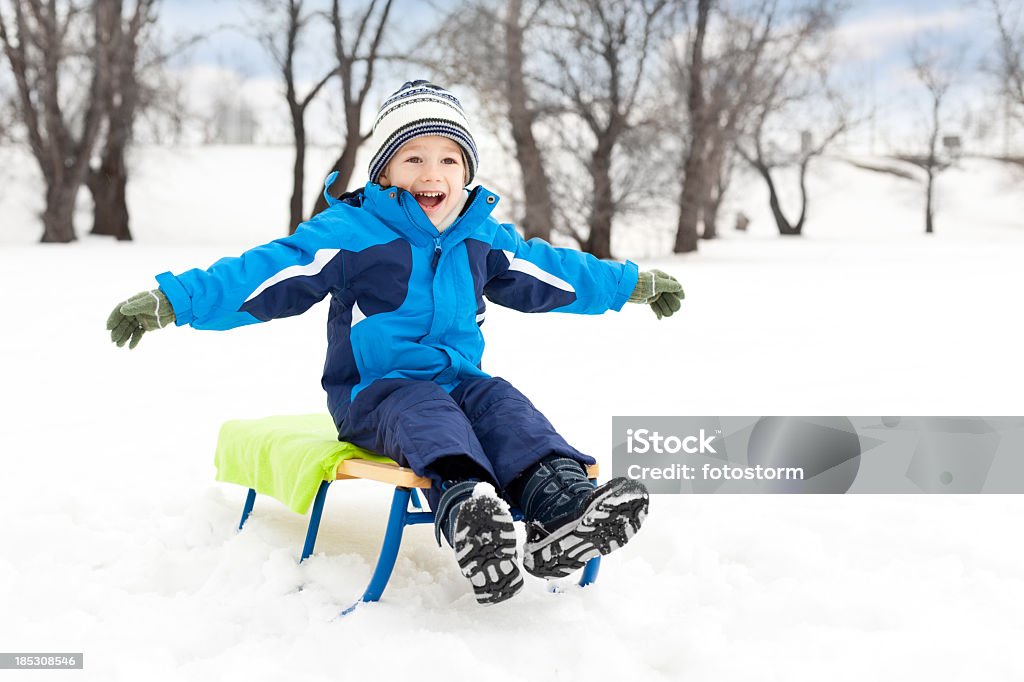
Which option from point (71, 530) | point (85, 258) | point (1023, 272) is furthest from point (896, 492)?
point (85, 258)

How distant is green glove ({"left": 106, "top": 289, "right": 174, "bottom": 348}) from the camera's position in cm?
226

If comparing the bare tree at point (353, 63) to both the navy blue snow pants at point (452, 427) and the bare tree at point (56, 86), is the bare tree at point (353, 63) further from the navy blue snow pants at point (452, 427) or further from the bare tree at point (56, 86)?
the navy blue snow pants at point (452, 427)

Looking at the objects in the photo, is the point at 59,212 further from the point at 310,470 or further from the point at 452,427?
the point at 452,427

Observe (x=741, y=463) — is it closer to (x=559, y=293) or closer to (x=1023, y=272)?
(x=559, y=293)

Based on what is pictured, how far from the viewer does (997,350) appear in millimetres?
6129

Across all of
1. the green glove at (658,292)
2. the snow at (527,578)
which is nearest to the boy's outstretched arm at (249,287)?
the snow at (527,578)

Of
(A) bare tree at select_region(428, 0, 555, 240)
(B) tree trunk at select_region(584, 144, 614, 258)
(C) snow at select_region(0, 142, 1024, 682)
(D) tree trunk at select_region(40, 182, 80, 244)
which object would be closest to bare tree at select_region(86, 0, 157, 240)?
(D) tree trunk at select_region(40, 182, 80, 244)

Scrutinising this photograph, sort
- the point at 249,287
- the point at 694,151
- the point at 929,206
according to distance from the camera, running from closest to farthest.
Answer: the point at 249,287 < the point at 694,151 < the point at 929,206

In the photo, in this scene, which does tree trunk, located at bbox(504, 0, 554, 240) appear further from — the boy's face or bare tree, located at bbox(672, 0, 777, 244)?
the boy's face

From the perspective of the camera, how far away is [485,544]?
2008 millimetres

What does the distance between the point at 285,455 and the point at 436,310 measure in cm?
55

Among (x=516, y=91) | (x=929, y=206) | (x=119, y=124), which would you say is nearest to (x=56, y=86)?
(x=119, y=124)

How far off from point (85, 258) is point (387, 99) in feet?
39.9

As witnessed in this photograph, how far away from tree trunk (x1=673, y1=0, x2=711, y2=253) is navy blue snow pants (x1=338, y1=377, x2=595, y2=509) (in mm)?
13163
